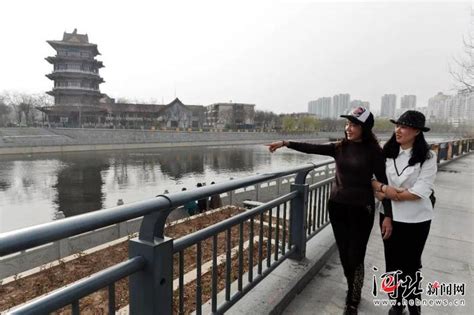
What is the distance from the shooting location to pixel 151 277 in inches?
55.2

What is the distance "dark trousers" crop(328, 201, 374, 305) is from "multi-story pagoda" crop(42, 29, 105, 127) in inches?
2151

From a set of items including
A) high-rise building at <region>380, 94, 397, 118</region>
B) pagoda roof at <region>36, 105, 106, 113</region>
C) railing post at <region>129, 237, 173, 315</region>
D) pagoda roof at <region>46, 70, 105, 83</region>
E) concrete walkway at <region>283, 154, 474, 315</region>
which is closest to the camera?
railing post at <region>129, 237, 173, 315</region>

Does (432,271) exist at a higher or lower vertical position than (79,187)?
higher

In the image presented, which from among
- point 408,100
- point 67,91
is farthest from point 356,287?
point 408,100

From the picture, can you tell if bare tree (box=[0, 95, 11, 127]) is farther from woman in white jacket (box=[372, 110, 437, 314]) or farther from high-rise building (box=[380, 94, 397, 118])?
high-rise building (box=[380, 94, 397, 118])

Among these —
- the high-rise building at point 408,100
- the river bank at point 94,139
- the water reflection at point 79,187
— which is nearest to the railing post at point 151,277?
the water reflection at point 79,187

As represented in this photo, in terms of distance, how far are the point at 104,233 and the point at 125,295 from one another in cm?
398

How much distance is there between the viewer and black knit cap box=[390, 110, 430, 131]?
2.13 metres

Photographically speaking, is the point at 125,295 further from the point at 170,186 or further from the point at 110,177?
the point at 110,177

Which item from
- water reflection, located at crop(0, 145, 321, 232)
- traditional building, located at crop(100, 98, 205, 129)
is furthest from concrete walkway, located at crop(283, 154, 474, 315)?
traditional building, located at crop(100, 98, 205, 129)

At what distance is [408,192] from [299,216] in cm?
108

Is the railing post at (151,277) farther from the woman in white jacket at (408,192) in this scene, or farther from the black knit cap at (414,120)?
the black knit cap at (414,120)

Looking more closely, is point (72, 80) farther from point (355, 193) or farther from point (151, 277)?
point (151, 277)

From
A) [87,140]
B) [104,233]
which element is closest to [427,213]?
[104,233]
